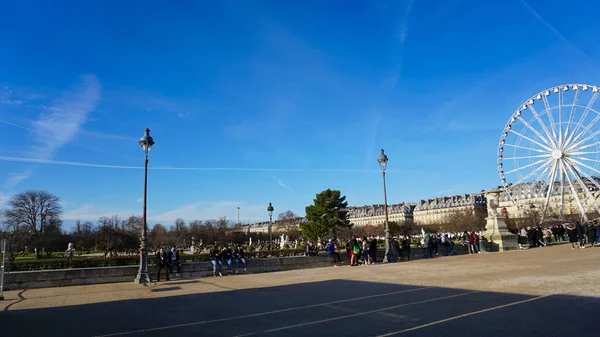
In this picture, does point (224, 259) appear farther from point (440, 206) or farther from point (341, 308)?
point (440, 206)

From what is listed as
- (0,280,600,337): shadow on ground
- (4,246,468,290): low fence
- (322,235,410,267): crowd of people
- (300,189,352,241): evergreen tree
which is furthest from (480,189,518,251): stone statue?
(300,189,352,241): evergreen tree

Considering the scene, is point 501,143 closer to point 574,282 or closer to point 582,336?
point 574,282

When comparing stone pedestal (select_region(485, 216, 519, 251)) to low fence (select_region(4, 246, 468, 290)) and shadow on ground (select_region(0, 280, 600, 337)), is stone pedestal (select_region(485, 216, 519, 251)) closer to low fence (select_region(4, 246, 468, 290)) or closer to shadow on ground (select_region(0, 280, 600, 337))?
low fence (select_region(4, 246, 468, 290))

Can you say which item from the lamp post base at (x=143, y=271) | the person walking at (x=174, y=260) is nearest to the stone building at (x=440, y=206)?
the person walking at (x=174, y=260)

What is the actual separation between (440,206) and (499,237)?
151 metres

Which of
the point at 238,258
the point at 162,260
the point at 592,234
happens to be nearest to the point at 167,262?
the point at 162,260

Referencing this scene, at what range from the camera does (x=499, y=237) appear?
31172 millimetres

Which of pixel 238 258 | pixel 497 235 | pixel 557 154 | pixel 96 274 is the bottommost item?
pixel 96 274

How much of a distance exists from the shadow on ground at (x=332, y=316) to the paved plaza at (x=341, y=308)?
20mm

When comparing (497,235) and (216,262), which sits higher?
(497,235)

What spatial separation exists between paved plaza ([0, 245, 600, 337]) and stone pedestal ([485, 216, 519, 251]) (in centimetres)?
1647

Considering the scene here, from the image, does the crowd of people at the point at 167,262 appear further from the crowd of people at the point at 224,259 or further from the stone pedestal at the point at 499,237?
the stone pedestal at the point at 499,237

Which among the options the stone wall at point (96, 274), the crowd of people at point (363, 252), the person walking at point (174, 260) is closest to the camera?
the stone wall at point (96, 274)

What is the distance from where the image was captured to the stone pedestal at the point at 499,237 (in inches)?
1219
